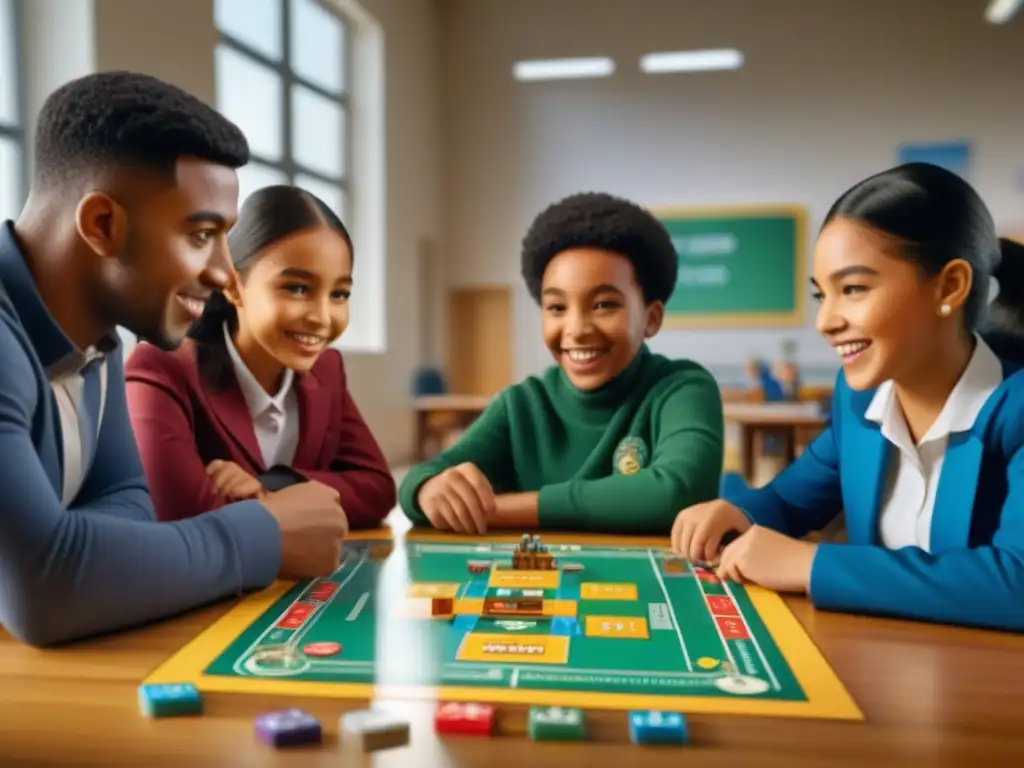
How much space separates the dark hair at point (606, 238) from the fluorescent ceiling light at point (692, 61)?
23.5 feet

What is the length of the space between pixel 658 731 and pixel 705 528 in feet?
1.87

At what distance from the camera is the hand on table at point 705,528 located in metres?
1.17

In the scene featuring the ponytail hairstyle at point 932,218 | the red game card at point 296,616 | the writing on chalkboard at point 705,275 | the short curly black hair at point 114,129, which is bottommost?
the red game card at point 296,616

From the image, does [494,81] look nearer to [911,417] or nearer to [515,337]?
[515,337]

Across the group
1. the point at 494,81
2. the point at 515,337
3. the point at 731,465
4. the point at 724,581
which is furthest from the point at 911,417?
the point at 494,81

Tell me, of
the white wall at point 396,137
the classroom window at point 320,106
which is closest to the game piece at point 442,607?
the white wall at point 396,137

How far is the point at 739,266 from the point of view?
838 cm

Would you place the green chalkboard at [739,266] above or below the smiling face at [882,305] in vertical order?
above

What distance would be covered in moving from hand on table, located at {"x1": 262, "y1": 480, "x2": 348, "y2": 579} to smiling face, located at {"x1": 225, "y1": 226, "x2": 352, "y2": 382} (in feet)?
0.90

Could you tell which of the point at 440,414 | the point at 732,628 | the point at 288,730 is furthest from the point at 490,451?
the point at 440,414

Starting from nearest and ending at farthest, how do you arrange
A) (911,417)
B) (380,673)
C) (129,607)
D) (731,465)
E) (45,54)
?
(380,673)
(129,607)
(911,417)
(45,54)
(731,465)

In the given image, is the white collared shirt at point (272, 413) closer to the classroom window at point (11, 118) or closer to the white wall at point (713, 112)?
the classroom window at point (11, 118)

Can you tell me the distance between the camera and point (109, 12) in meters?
4.07

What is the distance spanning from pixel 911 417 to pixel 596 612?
59 centimetres
